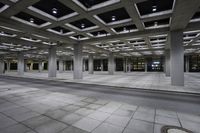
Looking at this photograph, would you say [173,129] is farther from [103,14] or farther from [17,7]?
[17,7]

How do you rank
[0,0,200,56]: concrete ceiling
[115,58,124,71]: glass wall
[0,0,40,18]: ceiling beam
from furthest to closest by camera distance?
[115,58,124,71]: glass wall
[0,0,200,56]: concrete ceiling
[0,0,40,18]: ceiling beam

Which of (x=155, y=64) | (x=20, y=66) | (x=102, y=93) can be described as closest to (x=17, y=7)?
(x=102, y=93)

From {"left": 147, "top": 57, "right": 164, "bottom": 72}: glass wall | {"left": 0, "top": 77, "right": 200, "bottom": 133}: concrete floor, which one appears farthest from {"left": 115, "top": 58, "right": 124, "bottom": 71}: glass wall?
{"left": 0, "top": 77, "right": 200, "bottom": 133}: concrete floor

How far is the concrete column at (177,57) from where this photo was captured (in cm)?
1116

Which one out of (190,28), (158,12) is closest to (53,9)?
(158,12)

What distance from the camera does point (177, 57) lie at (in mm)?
11250

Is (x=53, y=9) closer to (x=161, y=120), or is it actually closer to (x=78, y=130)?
(x=78, y=130)

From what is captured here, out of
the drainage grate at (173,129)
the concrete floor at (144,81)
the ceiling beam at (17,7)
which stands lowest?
the drainage grate at (173,129)

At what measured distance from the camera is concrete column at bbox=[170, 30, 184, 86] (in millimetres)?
11156

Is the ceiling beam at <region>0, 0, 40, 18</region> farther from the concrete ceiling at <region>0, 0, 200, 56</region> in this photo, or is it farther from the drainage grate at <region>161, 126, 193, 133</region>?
the drainage grate at <region>161, 126, 193, 133</region>

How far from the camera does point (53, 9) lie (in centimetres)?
853

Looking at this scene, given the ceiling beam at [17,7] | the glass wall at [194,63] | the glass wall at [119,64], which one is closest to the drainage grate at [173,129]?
the ceiling beam at [17,7]

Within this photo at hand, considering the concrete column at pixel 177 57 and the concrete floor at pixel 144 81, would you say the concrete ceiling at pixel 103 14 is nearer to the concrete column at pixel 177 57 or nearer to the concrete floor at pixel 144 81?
the concrete column at pixel 177 57

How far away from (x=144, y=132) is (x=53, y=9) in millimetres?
9490
